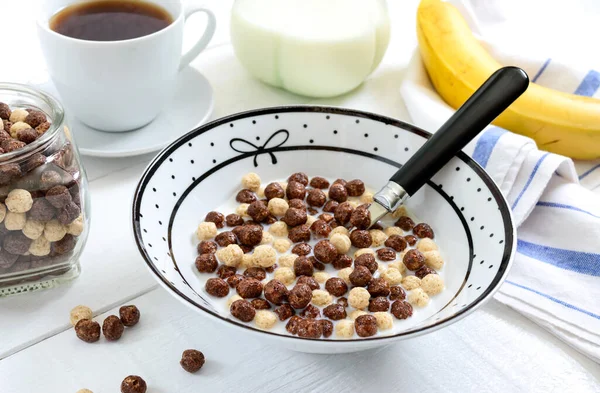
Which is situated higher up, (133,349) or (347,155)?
(347,155)

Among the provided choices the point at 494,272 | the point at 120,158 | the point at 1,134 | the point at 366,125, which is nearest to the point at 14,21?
the point at 120,158

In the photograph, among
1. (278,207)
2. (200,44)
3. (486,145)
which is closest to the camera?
(278,207)

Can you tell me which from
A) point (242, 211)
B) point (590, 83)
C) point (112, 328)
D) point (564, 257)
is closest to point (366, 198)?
point (242, 211)

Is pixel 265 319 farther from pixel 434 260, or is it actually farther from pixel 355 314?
pixel 434 260

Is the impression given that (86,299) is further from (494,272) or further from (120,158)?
(494,272)

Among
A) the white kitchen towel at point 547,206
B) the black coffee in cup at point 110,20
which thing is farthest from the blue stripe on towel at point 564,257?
the black coffee in cup at point 110,20

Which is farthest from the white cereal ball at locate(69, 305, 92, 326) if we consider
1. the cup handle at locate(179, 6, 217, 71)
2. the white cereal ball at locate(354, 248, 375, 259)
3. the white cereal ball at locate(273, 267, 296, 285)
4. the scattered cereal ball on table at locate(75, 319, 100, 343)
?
the cup handle at locate(179, 6, 217, 71)

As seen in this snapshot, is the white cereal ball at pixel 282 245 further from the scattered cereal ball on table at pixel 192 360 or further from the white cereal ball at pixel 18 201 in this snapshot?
the white cereal ball at pixel 18 201
